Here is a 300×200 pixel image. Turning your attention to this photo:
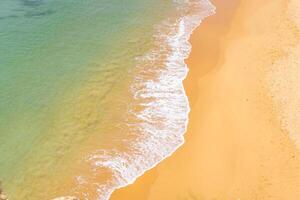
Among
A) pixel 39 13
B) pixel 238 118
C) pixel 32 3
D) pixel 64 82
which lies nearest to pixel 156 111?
pixel 238 118

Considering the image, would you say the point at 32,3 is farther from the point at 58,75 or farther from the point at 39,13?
the point at 58,75

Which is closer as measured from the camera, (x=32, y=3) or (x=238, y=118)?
(x=238, y=118)

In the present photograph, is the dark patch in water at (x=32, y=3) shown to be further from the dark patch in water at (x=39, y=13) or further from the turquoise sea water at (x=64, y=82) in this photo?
the dark patch in water at (x=39, y=13)

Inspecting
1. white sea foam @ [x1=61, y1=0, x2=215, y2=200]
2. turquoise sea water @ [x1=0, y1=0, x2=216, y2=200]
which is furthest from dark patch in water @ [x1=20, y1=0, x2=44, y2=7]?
white sea foam @ [x1=61, y1=0, x2=215, y2=200]

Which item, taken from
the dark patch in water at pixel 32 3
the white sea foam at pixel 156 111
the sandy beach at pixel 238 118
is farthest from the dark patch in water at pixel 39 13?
the sandy beach at pixel 238 118

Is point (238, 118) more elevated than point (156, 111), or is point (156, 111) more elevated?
point (156, 111)

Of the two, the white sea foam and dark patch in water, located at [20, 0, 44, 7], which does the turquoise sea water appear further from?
the white sea foam

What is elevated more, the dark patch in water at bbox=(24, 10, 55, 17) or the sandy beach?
the dark patch in water at bbox=(24, 10, 55, 17)
